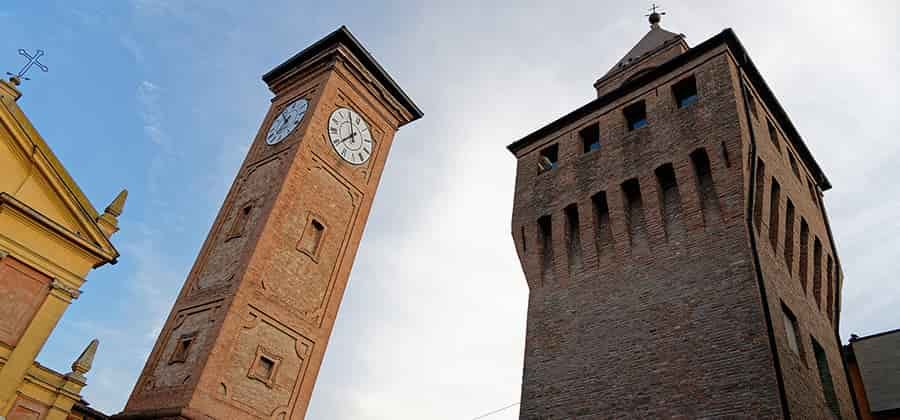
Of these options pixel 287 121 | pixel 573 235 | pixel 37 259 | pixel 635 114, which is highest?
pixel 287 121

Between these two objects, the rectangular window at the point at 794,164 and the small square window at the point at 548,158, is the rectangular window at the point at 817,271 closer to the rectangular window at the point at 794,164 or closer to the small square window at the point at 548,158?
the rectangular window at the point at 794,164

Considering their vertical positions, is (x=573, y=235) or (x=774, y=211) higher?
(x=774, y=211)

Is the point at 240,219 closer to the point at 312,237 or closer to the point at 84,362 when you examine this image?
the point at 312,237

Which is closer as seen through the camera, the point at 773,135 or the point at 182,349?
the point at 182,349

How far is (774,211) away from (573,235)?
433 cm

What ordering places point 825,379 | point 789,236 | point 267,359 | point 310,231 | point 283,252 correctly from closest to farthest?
point 825,379 < point 789,236 < point 267,359 < point 283,252 < point 310,231

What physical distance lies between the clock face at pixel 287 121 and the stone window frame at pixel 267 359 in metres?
6.83

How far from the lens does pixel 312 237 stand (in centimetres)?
1766

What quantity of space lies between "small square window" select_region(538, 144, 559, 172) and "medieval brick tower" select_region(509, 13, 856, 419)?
0.08m

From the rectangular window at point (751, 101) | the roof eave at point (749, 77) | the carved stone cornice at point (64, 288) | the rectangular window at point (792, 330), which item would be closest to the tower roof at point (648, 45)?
the roof eave at point (749, 77)

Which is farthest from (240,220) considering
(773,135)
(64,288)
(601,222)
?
Result: (773,135)

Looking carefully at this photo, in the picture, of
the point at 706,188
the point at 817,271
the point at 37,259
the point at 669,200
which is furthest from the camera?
the point at 817,271

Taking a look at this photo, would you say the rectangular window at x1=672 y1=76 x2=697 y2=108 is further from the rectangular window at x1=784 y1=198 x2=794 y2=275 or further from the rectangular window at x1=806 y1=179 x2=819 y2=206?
the rectangular window at x1=806 y1=179 x2=819 y2=206

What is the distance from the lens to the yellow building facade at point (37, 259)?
12.0 metres
